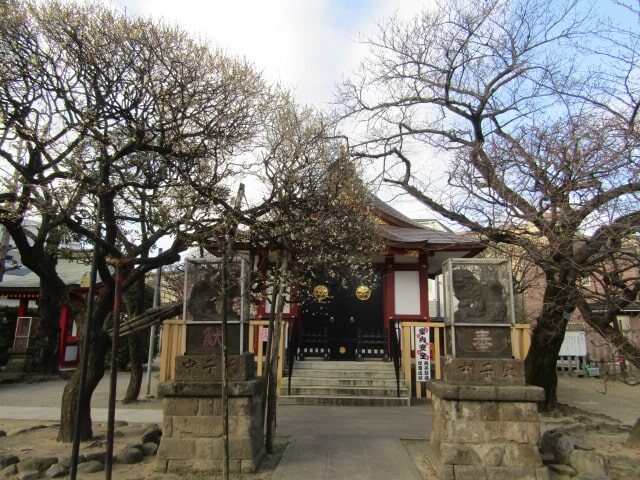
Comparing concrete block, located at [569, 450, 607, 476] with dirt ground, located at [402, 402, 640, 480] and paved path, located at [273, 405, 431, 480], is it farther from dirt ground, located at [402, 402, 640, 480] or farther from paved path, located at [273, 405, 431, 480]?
paved path, located at [273, 405, 431, 480]

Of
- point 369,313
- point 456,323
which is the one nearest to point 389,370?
point 369,313

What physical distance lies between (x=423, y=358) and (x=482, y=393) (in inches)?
225

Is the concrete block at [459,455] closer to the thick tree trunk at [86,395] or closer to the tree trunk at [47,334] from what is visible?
the thick tree trunk at [86,395]

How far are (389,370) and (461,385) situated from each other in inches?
258

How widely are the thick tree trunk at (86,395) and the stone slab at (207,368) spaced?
1695 mm

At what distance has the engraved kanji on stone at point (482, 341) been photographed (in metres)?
6.02

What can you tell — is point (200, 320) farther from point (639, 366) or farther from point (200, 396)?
point (639, 366)

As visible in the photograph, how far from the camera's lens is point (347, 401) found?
10812 millimetres

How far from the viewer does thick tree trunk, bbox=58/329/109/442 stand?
6965mm

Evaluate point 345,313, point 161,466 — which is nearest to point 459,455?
point 161,466

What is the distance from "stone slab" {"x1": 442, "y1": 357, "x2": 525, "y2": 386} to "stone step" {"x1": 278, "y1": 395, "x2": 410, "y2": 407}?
17.0 feet

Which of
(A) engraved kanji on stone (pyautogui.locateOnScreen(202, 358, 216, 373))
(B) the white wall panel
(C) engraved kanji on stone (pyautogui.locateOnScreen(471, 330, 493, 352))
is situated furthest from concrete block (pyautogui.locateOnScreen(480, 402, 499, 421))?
(B) the white wall panel

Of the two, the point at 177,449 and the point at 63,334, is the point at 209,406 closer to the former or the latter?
the point at 177,449

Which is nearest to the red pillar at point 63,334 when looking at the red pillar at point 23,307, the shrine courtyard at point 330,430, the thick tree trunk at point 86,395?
the red pillar at point 23,307
